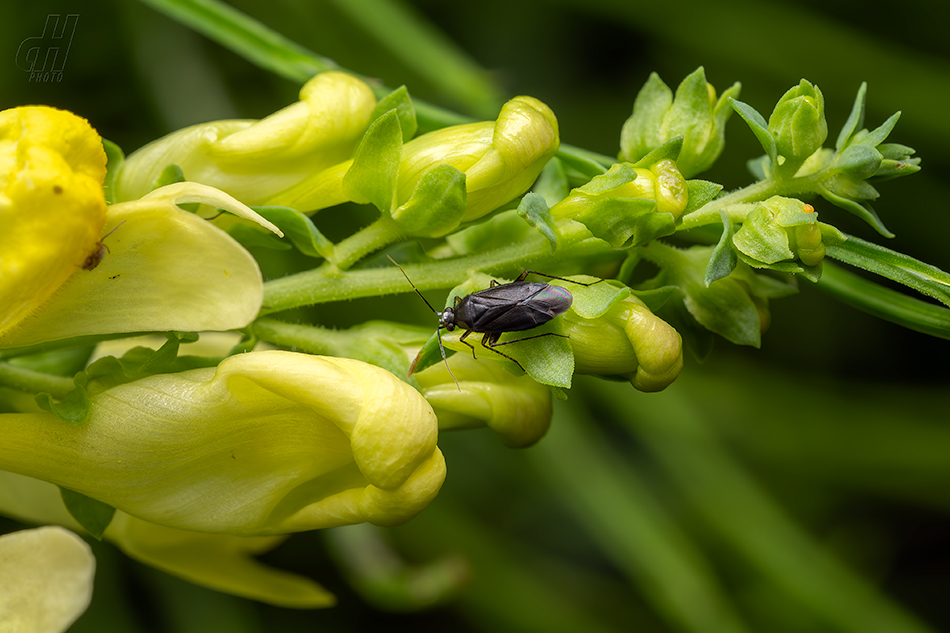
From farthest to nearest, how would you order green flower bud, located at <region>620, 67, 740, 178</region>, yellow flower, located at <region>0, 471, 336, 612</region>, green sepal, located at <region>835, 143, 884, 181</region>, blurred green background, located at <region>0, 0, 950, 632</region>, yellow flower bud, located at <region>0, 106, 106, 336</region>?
blurred green background, located at <region>0, 0, 950, 632</region>
yellow flower, located at <region>0, 471, 336, 612</region>
green flower bud, located at <region>620, 67, 740, 178</region>
green sepal, located at <region>835, 143, 884, 181</region>
yellow flower bud, located at <region>0, 106, 106, 336</region>

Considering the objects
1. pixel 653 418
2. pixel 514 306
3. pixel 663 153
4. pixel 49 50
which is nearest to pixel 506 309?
pixel 514 306

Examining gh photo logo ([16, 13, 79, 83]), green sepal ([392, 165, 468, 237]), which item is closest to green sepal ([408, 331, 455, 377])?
green sepal ([392, 165, 468, 237])

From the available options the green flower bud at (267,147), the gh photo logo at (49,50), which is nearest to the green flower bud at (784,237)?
the green flower bud at (267,147)

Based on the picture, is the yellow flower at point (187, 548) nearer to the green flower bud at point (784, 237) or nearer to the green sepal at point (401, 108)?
the green sepal at point (401, 108)

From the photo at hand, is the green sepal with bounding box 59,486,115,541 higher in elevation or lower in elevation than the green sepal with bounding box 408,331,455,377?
lower

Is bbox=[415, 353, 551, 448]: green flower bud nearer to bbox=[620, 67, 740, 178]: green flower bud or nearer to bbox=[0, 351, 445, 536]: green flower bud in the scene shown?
bbox=[0, 351, 445, 536]: green flower bud
